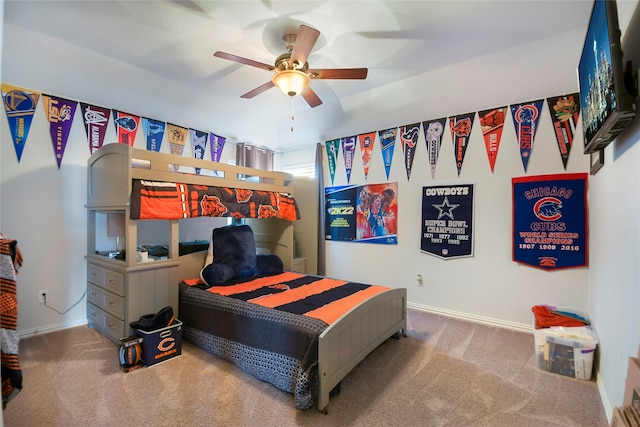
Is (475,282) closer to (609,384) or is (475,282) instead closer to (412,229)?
(412,229)

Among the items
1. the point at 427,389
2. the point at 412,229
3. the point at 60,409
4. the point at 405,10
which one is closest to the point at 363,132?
the point at 412,229

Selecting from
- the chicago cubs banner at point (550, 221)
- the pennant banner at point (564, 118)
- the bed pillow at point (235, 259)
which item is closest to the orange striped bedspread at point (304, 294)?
the bed pillow at point (235, 259)

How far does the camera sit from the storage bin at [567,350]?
7.29 feet

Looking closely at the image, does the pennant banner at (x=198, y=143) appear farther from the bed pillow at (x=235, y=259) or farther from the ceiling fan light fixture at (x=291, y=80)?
the ceiling fan light fixture at (x=291, y=80)

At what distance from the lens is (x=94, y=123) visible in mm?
3318

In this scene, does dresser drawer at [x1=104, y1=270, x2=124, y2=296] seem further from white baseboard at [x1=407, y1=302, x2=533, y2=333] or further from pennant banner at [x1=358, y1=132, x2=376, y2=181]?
white baseboard at [x1=407, y1=302, x2=533, y2=333]

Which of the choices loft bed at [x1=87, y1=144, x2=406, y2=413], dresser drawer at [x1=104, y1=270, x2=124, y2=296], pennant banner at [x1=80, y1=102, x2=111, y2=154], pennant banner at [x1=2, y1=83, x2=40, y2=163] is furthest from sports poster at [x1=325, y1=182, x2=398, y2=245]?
pennant banner at [x1=2, y1=83, x2=40, y2=163]

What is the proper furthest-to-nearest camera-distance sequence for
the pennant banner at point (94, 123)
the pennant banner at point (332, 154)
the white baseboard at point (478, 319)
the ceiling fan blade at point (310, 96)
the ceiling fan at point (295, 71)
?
the pennant banner at point (332, 154) → the pennant banner at point (94, 123) → the white baseboard at point (478, 319) → the ceiling fan blade at point (310, 96) → the ceiling fan at point (295, 71)

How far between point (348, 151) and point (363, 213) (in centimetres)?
98

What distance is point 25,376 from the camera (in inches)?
86.2

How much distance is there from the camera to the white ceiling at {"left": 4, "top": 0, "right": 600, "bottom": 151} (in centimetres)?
229

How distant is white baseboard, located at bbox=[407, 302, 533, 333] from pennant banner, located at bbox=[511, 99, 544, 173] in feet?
5.50

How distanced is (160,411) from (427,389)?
5.93 ft

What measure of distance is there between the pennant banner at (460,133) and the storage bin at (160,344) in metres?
3.48
